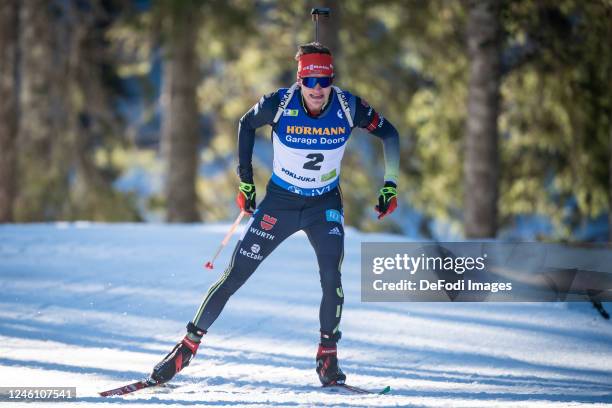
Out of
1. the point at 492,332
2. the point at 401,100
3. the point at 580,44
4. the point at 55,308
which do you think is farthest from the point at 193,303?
the point at 401,100

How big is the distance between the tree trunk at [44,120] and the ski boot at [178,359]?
1178 cm

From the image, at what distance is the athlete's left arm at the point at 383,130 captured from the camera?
5.55 metres

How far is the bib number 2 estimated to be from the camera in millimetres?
5391

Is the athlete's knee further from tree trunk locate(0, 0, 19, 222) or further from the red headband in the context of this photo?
tree trunk locate(0, 0, 19, 222)

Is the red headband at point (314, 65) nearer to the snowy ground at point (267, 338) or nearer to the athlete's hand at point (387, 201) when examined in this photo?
the athlete's hand at point (387, 201)

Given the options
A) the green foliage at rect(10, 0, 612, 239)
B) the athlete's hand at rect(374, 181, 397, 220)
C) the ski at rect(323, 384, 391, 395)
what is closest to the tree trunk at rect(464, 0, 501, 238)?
the green foliage at rect(10, 0, 612, 239)

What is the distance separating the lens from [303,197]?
546 centimetres

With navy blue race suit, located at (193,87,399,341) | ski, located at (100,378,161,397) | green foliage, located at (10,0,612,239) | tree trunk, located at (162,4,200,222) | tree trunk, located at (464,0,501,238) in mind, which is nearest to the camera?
ski, located at (100,378,161,397)

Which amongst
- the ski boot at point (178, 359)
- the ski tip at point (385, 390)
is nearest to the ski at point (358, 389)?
the ski tip at point (385, 390)

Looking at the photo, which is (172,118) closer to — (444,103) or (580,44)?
(444,103)

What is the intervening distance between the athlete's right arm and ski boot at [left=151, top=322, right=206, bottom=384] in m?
1.05

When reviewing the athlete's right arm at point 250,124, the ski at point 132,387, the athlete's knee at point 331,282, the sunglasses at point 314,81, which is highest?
the sunglasses at point 314,81

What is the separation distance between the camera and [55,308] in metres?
7.62

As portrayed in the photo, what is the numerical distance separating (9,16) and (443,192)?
8.55 meters
